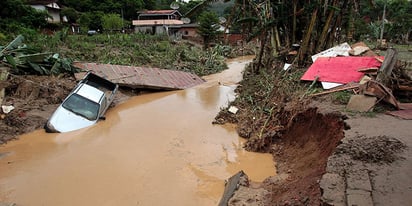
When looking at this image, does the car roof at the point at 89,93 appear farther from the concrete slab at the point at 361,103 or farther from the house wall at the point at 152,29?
the house wall at the point at 152,29

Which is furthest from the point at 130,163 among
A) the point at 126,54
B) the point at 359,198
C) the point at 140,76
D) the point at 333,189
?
the point at 126,54

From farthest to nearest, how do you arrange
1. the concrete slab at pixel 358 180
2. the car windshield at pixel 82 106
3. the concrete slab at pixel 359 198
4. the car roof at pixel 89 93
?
the car roof at pixel 89 93, the car windshield at pixel 82 106, the concrete slab at pixel 358 180, the concrete slab at pixel 359 198

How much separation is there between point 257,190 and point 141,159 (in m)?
3.16

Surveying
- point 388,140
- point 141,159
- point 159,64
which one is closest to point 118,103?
point 141,159

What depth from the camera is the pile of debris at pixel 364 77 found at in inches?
255

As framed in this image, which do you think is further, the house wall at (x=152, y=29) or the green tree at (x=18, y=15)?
the house wall at (x=152, y=29)

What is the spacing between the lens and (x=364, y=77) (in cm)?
791

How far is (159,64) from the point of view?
19.2 m

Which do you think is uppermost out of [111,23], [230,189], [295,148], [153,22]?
[153,22]

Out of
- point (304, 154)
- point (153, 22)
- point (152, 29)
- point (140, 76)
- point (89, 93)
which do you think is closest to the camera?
point (304, 154)

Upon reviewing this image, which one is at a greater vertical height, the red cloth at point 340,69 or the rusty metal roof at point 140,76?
the red cloth at point 340,69

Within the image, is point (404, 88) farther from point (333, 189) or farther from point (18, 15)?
point (18, 15)

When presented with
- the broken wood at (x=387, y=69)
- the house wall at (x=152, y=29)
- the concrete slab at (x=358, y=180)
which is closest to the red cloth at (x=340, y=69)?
the broken wood at (x=387, y=69)

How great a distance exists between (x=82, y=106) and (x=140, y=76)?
5114 mm
